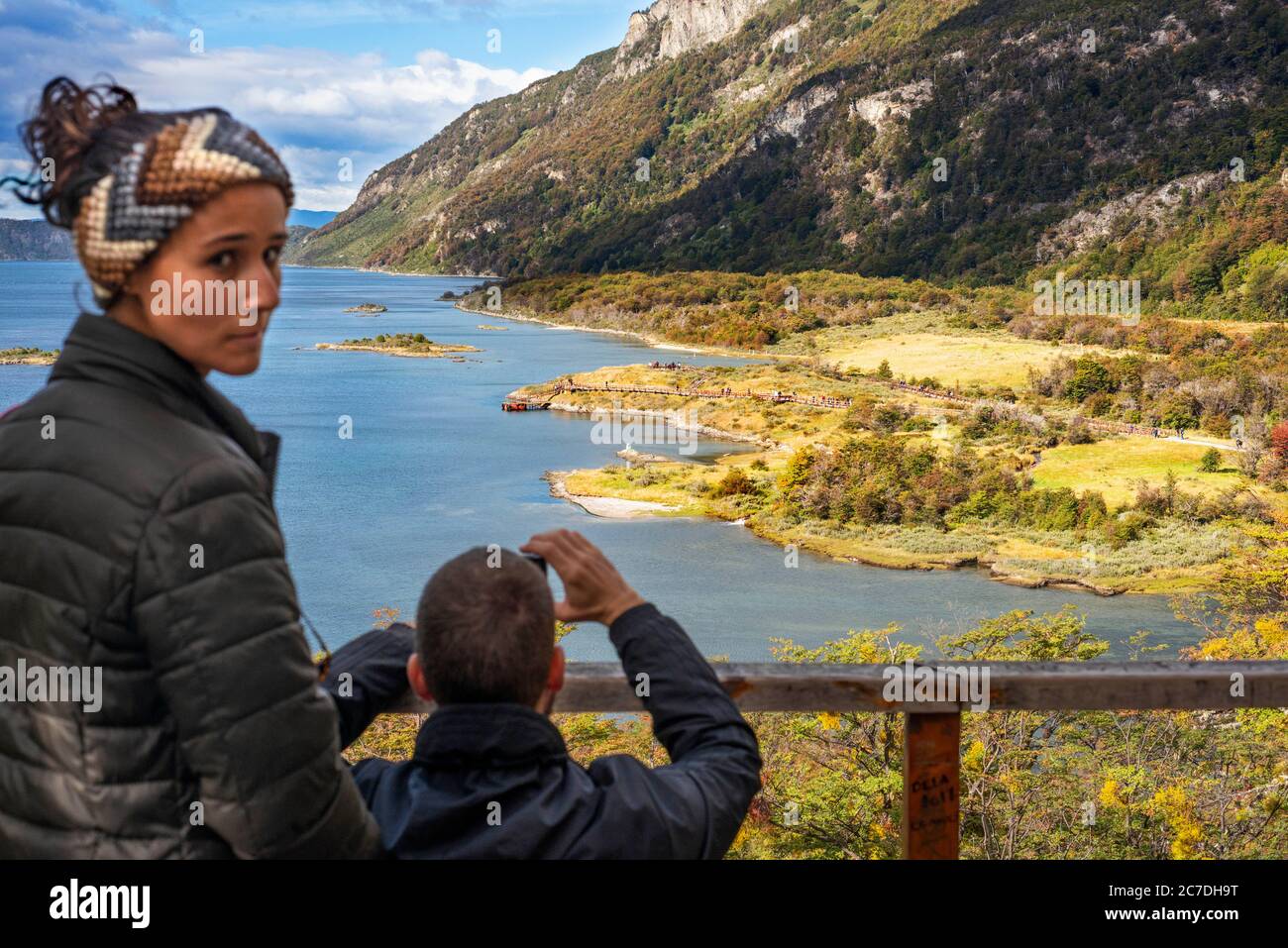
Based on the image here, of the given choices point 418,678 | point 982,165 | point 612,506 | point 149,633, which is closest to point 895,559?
point 612,506

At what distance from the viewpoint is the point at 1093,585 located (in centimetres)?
3416

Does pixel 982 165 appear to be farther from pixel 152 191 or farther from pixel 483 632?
pixel 152 191

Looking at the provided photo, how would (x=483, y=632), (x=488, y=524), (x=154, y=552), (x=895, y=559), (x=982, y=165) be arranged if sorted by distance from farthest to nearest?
(x=982, y=165) → (x=488, y=524) → (x=895, y=559) → (x=483, y=632) → (x=154, y=552)

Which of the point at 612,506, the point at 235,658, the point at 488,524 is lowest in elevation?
the point at 488,524

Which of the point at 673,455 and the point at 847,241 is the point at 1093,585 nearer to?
the point at 673,455

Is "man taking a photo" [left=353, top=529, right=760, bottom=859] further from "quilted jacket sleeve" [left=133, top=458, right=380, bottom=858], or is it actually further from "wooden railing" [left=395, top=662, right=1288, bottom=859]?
"wooden railing" [left=395, top=662, right=1288, bottom=859]

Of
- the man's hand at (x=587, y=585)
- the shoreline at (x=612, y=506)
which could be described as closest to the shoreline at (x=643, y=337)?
the shoreline at (x=612, y=506)

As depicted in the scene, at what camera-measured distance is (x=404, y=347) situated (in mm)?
94188

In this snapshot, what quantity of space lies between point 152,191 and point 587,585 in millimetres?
872

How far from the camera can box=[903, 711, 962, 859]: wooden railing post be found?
265cm

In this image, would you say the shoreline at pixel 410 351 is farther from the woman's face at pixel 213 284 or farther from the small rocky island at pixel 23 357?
the woman's face at pixel 213 284

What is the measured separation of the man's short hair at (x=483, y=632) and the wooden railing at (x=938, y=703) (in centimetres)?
86

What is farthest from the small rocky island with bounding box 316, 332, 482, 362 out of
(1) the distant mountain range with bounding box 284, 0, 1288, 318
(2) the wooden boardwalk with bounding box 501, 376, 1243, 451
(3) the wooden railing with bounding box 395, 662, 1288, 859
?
(3) the wooden railing with bounding box 395, 662, 1288, 859

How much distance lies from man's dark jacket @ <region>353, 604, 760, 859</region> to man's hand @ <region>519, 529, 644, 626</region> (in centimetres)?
24
